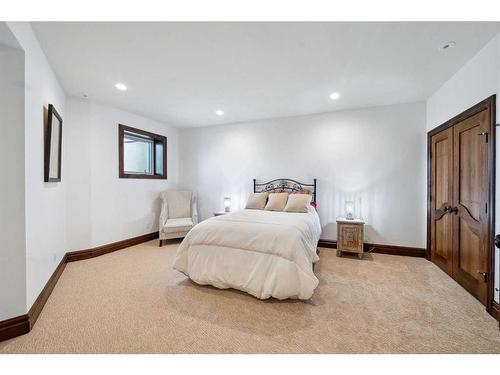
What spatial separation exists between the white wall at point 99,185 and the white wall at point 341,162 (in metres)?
1.51

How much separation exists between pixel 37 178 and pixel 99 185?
172 centimetres

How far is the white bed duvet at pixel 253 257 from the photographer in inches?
84.7

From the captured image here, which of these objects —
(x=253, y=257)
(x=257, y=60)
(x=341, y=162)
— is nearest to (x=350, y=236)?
(x=341, y=162)

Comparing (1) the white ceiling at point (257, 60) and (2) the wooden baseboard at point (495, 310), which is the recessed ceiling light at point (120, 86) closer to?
(1) the white ceiling at point (257, 60)

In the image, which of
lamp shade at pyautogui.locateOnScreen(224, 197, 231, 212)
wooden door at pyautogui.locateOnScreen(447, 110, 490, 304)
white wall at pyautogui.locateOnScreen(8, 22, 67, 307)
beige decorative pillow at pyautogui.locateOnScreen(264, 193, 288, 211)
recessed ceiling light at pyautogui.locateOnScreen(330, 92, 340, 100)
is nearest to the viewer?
white wall at pyautogui.locateOnScreen(8, 22, 67, 307)

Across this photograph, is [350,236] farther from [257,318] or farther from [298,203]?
[257,318]

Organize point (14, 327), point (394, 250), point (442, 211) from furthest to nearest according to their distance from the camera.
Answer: point (394, 250), point (442, 211), point (14, 327)

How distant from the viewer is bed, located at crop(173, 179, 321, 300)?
215cm

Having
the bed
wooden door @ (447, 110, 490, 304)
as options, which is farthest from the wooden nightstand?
the bed

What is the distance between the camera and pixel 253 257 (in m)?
2.33

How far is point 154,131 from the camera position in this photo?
479 centimetres

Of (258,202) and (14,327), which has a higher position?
(258,202)

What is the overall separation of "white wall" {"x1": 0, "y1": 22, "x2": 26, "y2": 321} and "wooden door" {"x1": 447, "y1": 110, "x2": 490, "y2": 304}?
414 cm

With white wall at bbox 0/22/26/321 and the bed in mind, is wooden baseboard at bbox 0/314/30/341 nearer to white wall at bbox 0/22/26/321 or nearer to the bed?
white wall at bbox 0/22/26/321
